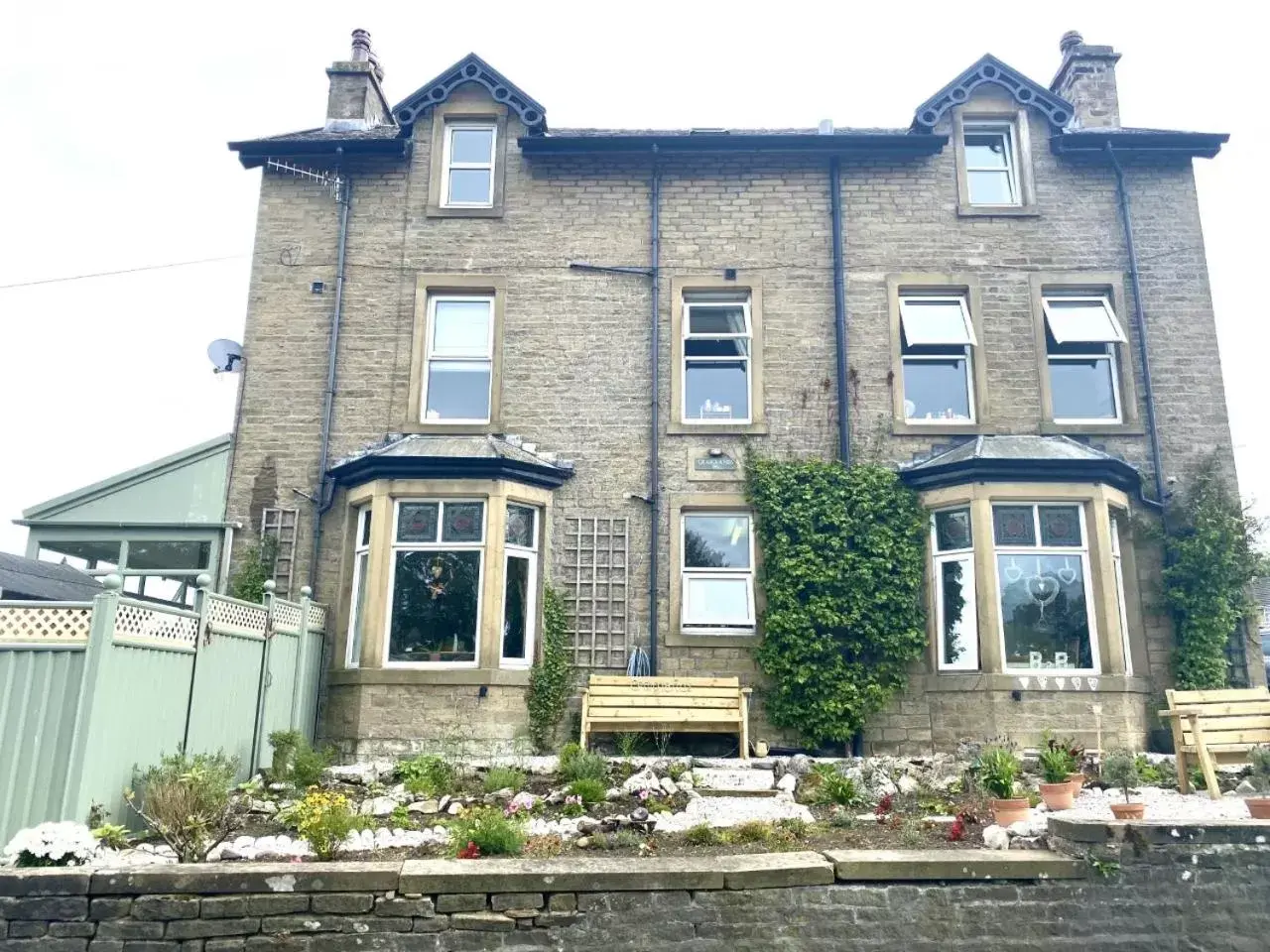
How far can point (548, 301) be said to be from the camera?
1254cm

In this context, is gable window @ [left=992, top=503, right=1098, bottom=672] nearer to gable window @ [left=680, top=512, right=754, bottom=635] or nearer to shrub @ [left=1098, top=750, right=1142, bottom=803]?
gable window @ [left=680, top=512, right=754, bottom=635]

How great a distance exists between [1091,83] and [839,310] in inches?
221

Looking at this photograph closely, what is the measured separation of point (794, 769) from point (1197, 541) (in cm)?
583

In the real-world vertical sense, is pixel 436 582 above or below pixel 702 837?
above

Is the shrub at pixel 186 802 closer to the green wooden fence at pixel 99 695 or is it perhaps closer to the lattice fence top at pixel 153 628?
the green wooden fence at pixel 99 695

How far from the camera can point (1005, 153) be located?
13422 mm

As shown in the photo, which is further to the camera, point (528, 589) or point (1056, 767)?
point (528, 589)

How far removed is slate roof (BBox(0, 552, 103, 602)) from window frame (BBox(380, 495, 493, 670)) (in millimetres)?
3169

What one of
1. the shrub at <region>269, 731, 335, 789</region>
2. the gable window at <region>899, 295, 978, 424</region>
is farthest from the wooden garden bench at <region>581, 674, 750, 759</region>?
the gable window at <region>899, 295, 978, 424</region>

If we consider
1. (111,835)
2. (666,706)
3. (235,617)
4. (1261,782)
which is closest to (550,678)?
(666,706)

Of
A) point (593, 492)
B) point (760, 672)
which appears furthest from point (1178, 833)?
point (593, 492)

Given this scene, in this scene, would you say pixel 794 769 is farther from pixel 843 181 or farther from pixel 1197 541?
pixel 843 181

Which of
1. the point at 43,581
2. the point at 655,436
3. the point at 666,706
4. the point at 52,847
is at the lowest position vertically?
the point at 52,847

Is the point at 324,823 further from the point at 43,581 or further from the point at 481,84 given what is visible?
the point at 481,84
